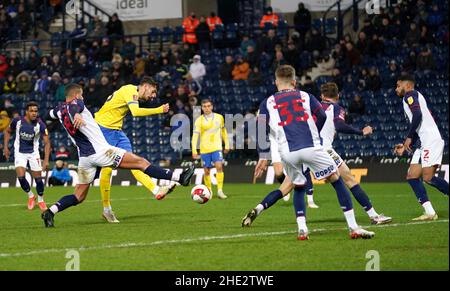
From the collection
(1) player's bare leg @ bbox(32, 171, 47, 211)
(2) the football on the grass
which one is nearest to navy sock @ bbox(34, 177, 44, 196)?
(1) player's bare leg @ bbox(32, 171, 47, 211)

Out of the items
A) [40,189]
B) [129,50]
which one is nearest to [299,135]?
[40,189]

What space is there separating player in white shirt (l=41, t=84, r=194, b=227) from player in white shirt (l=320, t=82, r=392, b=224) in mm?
2258

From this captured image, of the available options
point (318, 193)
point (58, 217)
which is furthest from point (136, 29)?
point (58, 217)

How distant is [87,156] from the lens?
1401 centimetres

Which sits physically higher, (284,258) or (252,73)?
(252,73)

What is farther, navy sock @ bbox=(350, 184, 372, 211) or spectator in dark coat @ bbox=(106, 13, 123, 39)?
spectator in dark coat @ bbox=(106, 13, 123, 39)

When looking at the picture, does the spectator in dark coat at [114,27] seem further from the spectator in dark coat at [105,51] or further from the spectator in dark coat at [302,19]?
the spectator in dark coat at [302,19]

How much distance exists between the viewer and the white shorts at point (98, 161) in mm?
13906

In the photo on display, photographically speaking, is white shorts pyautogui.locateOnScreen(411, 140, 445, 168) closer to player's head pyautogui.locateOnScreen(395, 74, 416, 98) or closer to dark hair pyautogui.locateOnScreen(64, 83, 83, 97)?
player's head pyautogui.locateOnScreen(395, 74, 416, 98)

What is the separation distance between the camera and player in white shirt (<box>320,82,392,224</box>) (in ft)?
42.1

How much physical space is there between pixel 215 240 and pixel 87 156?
3296 millimetres
